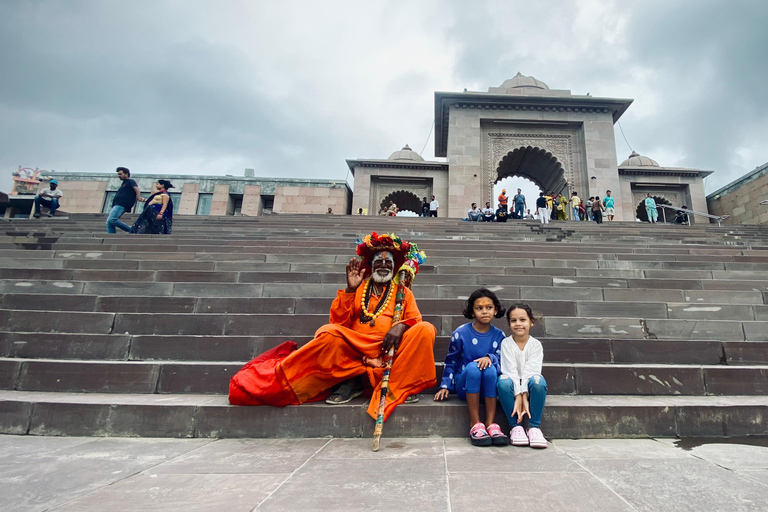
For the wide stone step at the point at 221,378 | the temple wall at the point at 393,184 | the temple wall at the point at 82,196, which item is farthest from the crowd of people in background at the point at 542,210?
the temple wall at the point at 82,196

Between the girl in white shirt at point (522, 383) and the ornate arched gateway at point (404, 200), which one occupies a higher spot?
the ornate arched gateway at point (404, 200)

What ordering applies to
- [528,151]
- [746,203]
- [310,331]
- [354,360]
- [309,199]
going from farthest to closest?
[309,199] → [528,151] → [746,203] → [310,331] → [354,360]

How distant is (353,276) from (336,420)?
3.63ft

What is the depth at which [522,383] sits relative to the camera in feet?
8.15

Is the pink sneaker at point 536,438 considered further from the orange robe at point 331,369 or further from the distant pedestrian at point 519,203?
the distant pedestrian at point 519,203

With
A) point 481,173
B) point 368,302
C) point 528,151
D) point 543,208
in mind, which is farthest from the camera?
point 528,151

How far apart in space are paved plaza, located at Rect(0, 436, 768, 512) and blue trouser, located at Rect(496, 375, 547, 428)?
20 cm

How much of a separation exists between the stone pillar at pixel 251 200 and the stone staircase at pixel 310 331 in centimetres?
1506

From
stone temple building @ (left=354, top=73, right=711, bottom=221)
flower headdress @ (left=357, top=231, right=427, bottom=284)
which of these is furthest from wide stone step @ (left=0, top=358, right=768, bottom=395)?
stone temple building @ (left=354, top=73, right=711, bottom=221)

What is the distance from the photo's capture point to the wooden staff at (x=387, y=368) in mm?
2222

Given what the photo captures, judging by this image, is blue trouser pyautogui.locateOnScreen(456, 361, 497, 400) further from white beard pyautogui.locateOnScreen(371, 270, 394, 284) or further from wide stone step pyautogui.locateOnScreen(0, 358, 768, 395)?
white beard pyautogui.locateOnScreen(371, 270, 394, 284)

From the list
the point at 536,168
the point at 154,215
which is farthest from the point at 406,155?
the point at 154,215

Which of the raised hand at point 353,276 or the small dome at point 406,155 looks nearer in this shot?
the raised hand at point 353,276

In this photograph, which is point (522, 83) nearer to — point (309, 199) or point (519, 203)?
point (519, 203)
